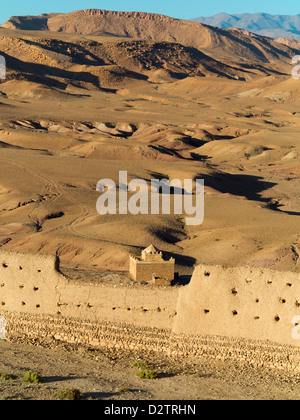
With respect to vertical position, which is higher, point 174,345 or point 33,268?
point 33,268

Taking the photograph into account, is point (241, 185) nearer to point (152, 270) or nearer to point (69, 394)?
point (152, 270)

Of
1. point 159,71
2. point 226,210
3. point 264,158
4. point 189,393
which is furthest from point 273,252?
point 159,71

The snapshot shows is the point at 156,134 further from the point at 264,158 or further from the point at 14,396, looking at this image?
the point at 14,396

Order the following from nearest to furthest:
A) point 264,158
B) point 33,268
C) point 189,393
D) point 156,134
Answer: point 189,393 < point 33,268 < point 264,158 < point 156,134

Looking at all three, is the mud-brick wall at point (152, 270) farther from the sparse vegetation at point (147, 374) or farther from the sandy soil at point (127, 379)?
the sparse vegetation at point (147, 374)

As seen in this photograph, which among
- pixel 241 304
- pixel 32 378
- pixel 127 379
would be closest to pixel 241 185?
pixel 241 304
